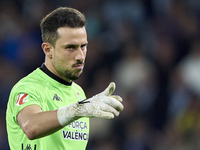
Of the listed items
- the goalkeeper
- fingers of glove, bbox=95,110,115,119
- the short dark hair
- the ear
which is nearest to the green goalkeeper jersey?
the goalkeeper

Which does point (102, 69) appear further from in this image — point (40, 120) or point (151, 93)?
point (40, 120)

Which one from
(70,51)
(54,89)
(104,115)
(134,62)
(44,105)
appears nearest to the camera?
(104,115)

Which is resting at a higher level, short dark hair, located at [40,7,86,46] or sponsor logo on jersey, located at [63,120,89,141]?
short dark hair, located at [40,7,86,46]

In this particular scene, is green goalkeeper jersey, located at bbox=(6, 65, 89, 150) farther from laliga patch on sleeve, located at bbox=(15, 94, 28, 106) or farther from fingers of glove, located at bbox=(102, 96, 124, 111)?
fingers of glove, located at bbox=(102, 96, 124, 111)

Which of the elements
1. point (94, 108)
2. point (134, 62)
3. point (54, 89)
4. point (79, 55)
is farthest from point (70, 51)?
point (134, 62)

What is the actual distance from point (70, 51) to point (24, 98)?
694 millimetres

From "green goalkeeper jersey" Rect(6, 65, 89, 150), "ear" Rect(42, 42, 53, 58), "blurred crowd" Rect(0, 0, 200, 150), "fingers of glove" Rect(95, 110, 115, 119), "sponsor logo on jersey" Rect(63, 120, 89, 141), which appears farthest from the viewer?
"blurred crowd" Rect(0, 0, 200, 150)

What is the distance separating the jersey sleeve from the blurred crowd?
4618 mm

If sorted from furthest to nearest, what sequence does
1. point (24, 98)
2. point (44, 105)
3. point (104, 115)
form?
point (44, 105) → point (24, 98) → point (104, 115)

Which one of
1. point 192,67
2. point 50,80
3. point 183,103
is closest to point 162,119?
point 183,103

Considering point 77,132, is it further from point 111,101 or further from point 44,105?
point 111,101

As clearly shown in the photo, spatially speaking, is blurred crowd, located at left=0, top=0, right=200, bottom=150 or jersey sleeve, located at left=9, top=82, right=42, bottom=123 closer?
jersey sleeve, located at left=9, top=82, right=42, bottom=123

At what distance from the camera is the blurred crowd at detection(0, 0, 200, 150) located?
7742 mm

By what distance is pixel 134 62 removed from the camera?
8.12 m
